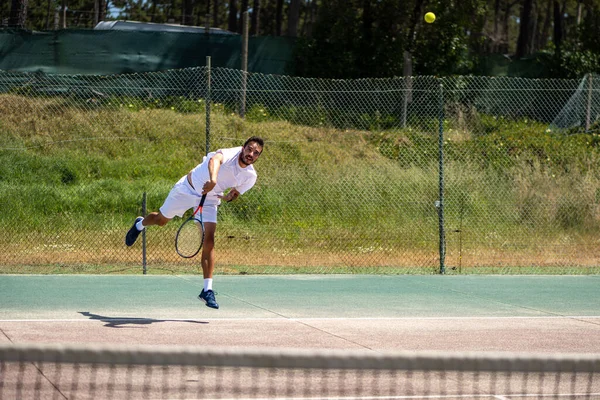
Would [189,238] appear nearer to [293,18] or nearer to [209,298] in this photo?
[209,298]

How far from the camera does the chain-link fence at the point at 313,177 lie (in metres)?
12.3

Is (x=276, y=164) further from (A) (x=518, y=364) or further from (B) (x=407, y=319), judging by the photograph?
(A) (x=518, y=364)

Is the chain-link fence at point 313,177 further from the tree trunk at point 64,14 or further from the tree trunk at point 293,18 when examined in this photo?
the tree trunk at point 64,14

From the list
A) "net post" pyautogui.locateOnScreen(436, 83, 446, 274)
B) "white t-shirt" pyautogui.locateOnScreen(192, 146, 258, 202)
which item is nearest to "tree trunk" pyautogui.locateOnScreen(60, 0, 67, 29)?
"net post" pyautogui.locateOnScreen(436, 83, 446, 274)

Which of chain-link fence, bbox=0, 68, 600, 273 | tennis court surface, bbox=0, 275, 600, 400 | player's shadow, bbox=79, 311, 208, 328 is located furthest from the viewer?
chain-link fence, bbox=0, 68, 600, 273

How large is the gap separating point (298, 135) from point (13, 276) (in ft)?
20.8

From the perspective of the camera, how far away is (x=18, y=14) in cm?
2023

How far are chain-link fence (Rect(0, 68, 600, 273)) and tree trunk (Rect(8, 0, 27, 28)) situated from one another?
4298 millimetres

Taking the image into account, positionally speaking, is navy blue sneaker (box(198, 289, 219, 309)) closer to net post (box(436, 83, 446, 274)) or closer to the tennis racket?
the tennis racket

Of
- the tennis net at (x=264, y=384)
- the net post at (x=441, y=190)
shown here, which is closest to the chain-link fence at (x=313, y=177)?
the net post at (x=441, y=190)

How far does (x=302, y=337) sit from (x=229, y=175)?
170cm

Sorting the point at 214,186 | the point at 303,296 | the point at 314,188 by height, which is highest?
the point at 214,186

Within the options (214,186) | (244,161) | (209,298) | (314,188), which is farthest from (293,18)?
(214,186)

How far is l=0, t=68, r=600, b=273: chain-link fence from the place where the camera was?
40.3 ft
